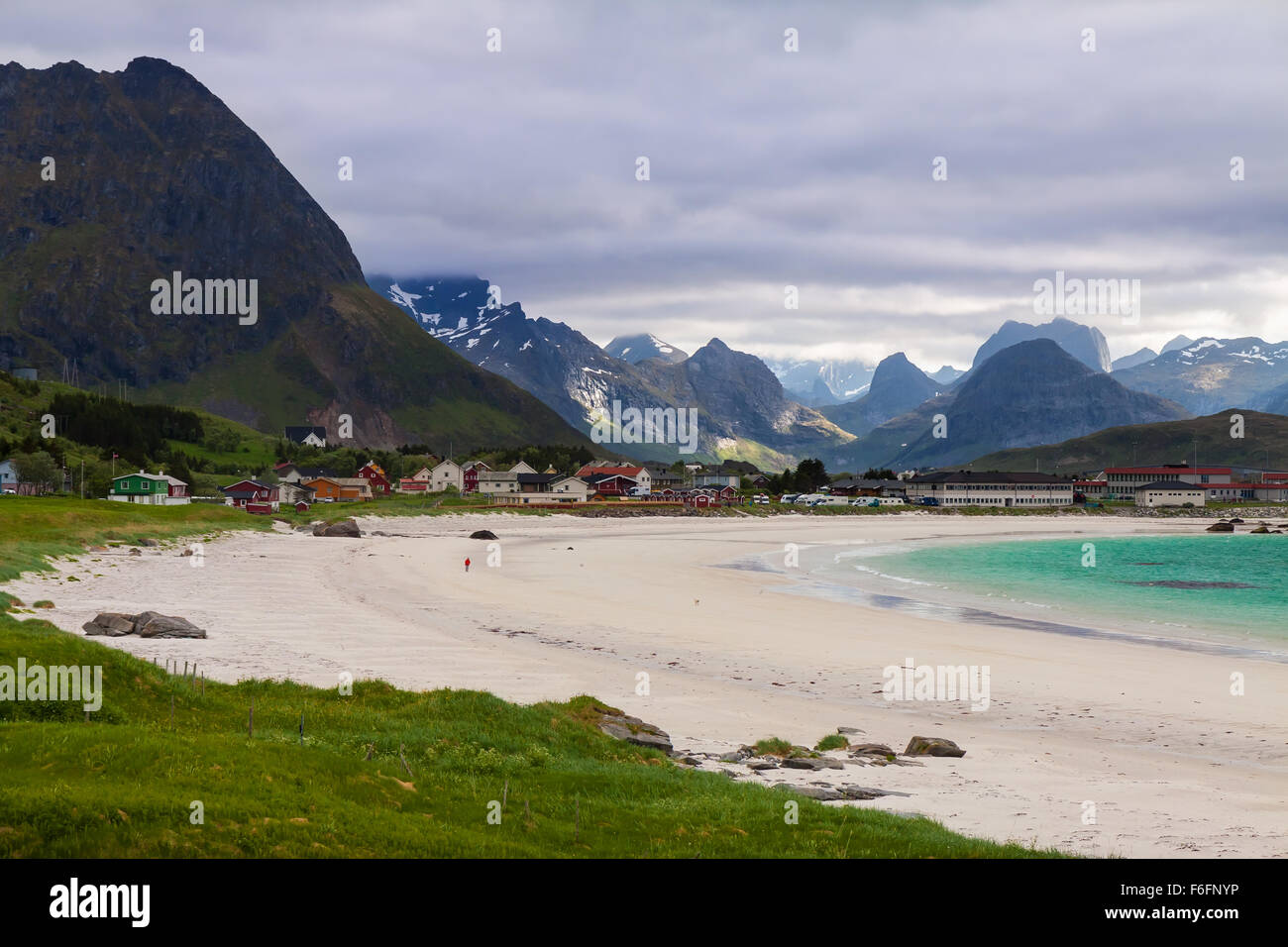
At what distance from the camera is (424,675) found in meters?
33.2

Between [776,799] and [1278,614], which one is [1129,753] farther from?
[1278,614]

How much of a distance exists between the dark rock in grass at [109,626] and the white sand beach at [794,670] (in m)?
1.28

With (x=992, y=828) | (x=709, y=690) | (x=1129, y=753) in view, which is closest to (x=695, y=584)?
(x=709, y=690)

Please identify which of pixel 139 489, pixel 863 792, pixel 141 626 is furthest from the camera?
pixel 139 489

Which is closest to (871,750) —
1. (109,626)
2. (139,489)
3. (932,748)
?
(932,748)

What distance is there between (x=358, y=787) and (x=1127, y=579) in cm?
8010

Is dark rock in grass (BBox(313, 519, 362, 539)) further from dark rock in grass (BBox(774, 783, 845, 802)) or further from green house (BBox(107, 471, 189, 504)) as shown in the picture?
dark rock in grass (BBox(774, 783, 845, 802))

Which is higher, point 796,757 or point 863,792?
point 863,792

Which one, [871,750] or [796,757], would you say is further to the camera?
[871,750]

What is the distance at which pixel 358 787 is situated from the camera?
15430 millimetres

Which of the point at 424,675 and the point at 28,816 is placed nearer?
the point at 28,816

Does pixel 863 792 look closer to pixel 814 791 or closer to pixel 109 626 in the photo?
pixel 814 791

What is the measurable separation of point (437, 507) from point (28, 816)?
156049mm
